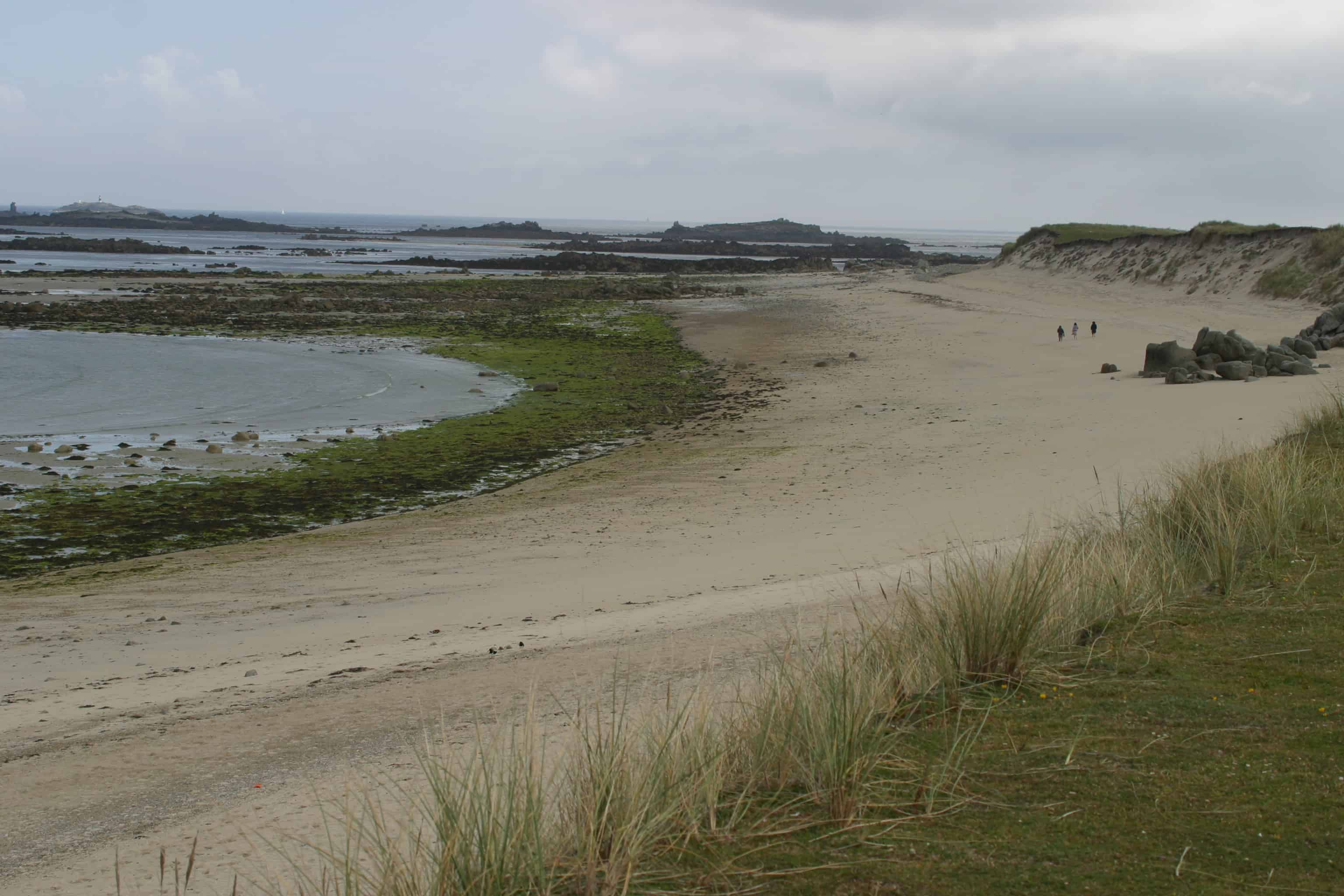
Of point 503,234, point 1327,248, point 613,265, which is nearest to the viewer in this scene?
point 1327,248

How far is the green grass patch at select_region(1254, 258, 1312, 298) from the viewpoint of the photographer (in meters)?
35.9

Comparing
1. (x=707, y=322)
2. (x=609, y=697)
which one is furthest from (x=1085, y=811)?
(x=707, y=322)

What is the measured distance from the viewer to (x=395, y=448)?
17.6 metres

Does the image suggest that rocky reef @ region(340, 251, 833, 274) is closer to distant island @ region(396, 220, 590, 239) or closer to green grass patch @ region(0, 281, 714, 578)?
green grass patch @ region(0, 281, 714, 578)

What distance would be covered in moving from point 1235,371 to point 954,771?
63.8 feet

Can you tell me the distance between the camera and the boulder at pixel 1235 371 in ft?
67.6

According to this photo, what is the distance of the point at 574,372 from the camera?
27062 mm

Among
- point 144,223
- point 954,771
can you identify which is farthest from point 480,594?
point 144,223

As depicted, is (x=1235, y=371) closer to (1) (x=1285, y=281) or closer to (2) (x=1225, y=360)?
(2) (x=1225, y=360)

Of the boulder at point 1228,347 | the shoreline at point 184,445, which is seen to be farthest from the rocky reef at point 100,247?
the boulder at point 1228,347

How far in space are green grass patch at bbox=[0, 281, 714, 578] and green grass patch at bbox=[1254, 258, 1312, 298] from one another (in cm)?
2113

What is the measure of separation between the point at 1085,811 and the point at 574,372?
938 inches

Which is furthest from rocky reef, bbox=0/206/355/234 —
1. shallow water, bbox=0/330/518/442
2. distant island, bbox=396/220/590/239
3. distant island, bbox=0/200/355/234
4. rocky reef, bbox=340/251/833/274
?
shallow water, bbox=0/330/518/442

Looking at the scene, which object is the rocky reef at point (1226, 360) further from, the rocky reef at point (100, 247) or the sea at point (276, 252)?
the rocky reef at point (100, 247)
